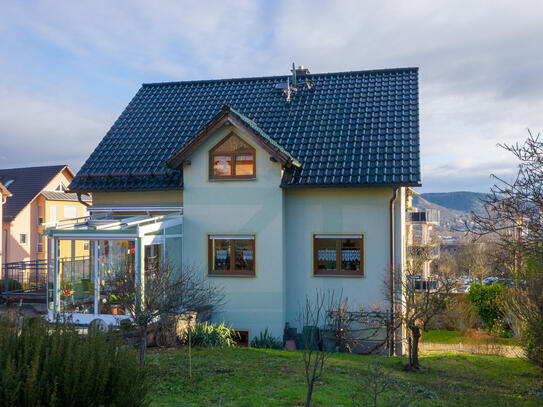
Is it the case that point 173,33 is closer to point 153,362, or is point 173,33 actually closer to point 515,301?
point 153,362

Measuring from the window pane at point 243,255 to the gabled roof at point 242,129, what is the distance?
308cm

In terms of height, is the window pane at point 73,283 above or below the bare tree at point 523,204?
below

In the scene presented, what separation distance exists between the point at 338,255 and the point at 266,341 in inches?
144

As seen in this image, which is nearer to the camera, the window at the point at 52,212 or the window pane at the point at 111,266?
the window pane at the point at 111,266

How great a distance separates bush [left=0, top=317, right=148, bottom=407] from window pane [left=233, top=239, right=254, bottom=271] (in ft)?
31.6

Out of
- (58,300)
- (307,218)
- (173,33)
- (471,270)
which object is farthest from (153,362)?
(471,270)

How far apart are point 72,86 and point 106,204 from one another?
444 cm

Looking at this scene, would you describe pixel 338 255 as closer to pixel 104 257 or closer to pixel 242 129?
pixel 242 129

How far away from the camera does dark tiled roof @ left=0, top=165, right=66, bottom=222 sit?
45.5m

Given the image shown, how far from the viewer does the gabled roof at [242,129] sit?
15398mm

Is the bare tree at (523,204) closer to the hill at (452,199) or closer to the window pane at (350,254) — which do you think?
the window pane at (350,254)

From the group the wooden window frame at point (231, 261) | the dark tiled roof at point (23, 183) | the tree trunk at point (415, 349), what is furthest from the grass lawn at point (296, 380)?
the dark tiled roof at point (23, 183)

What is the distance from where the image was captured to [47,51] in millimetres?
15023

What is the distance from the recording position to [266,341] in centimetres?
1528
